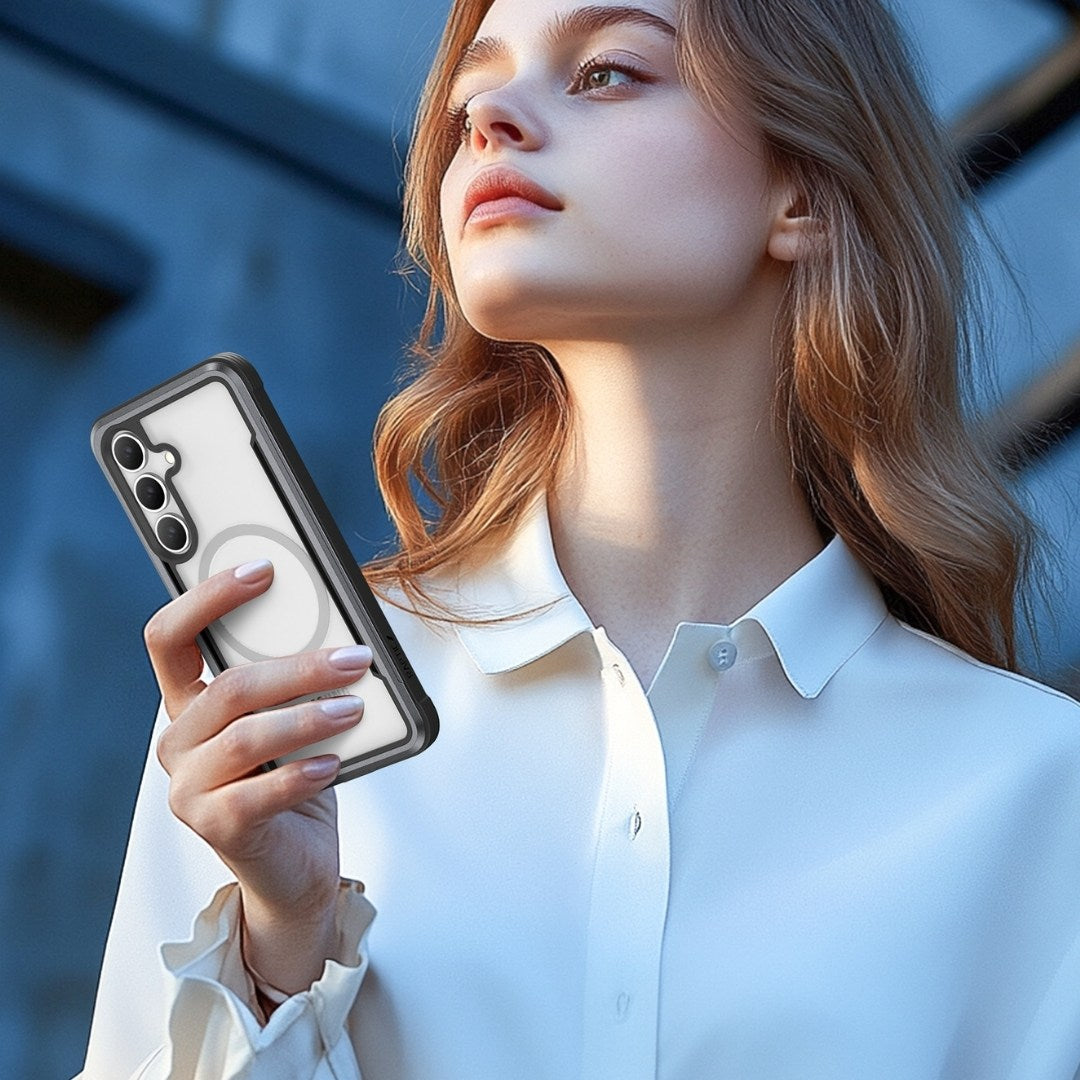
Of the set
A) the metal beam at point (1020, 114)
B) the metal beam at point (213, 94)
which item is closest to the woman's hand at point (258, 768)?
the metal beam at point (213, 94)

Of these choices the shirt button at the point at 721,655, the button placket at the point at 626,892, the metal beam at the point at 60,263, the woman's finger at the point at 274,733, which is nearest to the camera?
the woman's finger at the point at 274,733

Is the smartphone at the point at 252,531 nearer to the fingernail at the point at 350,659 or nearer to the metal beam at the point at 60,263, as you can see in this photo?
the fingernail at the point at 350,659

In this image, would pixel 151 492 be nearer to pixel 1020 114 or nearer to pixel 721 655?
pixel 721 655

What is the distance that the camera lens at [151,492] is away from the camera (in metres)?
0.82

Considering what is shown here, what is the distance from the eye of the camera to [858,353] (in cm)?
104

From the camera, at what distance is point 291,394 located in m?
1.78

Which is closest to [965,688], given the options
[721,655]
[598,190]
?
[721,655]

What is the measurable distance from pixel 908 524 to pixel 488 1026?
412 millimetres

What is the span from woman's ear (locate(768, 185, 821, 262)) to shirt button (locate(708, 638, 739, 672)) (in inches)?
9.7

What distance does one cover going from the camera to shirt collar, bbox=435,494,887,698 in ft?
3.27

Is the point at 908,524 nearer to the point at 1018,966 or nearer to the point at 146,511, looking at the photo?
the point at 1018,966

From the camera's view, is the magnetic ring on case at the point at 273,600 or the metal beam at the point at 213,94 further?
the metal beam at the point at 213,94

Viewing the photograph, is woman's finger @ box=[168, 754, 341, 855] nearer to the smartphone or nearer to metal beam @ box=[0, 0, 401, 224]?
the smartphone

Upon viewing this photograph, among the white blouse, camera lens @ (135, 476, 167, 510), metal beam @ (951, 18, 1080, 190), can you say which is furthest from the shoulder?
metal beam @ (951, 18, 1080, 190)
